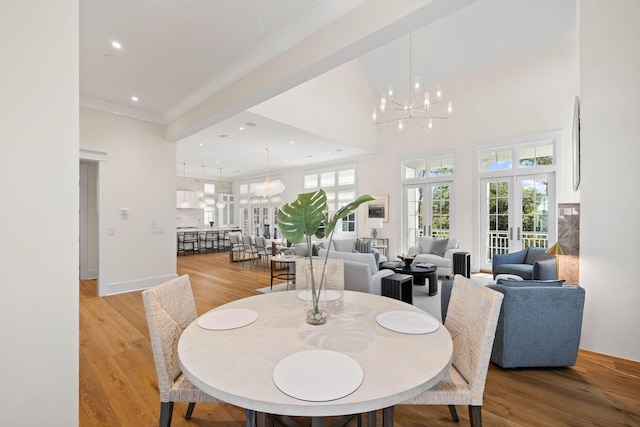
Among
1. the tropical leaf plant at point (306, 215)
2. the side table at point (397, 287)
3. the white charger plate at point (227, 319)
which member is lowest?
the side table at point (397, 287)

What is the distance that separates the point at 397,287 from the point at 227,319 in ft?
8.85

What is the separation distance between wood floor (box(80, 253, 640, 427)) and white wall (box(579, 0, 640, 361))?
332 mm

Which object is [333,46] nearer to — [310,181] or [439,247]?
[439,247]

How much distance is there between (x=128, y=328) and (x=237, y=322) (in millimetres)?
2633

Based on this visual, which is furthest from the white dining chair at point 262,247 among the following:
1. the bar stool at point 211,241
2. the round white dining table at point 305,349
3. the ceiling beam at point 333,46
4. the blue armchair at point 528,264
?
the round white dining table at point 305,349

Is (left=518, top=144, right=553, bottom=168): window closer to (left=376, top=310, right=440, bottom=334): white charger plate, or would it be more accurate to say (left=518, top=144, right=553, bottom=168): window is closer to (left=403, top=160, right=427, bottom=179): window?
(left=403, top=160, right=427, bottom=179): window

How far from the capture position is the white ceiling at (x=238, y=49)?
8.56 feet

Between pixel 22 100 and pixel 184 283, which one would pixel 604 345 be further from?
pixel 22 100

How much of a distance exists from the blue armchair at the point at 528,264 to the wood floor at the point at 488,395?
59.4 inches

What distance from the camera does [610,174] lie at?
8.64ft

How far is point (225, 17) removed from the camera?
267 centimetres

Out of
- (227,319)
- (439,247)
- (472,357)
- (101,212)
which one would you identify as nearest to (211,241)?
(101,212)

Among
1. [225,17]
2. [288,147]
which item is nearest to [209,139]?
[288,147]

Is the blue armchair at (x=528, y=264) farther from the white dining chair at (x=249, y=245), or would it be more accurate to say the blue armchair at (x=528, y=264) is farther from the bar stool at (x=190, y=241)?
the bar stool at (x=190, y=241)
